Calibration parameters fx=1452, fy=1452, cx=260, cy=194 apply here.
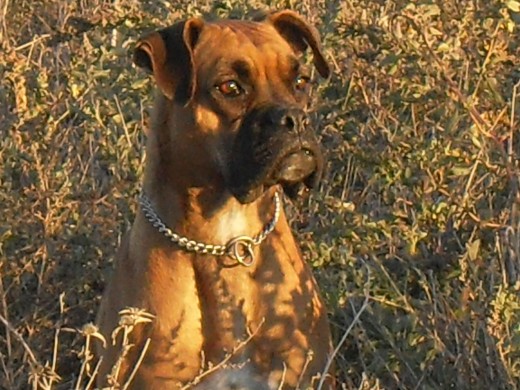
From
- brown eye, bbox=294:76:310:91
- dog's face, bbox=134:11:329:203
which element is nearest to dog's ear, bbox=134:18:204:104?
dog's face, bbox=134:11:329:203

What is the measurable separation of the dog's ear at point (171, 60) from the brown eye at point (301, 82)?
1.10 feet

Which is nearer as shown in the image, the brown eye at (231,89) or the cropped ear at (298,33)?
the brown eye at (231,89)

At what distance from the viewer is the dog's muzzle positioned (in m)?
4.20

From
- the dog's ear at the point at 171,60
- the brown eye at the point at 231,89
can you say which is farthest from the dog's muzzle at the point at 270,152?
the dog's ear at the point at 171,60

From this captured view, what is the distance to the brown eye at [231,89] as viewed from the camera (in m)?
4.38

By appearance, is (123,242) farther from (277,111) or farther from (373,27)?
(373,27)

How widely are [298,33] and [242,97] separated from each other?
555mm

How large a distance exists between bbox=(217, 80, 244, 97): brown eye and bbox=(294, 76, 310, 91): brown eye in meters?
→ 0.21

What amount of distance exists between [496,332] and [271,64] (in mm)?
1070

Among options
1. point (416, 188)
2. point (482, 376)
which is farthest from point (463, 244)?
point (482, 376)

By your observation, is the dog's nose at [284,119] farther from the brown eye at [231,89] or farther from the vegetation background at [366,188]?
the vegetation background at [366,188]

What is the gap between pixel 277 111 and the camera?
423 cm

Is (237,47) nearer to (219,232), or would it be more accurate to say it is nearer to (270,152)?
(270,152)

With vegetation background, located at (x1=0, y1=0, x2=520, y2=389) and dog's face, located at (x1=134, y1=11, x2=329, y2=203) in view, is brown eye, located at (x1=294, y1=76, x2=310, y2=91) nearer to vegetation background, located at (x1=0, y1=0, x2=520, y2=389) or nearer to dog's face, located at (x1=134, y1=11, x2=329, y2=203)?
dog's face, located at (x1=134, y1=11, x2=329, y2=203)
